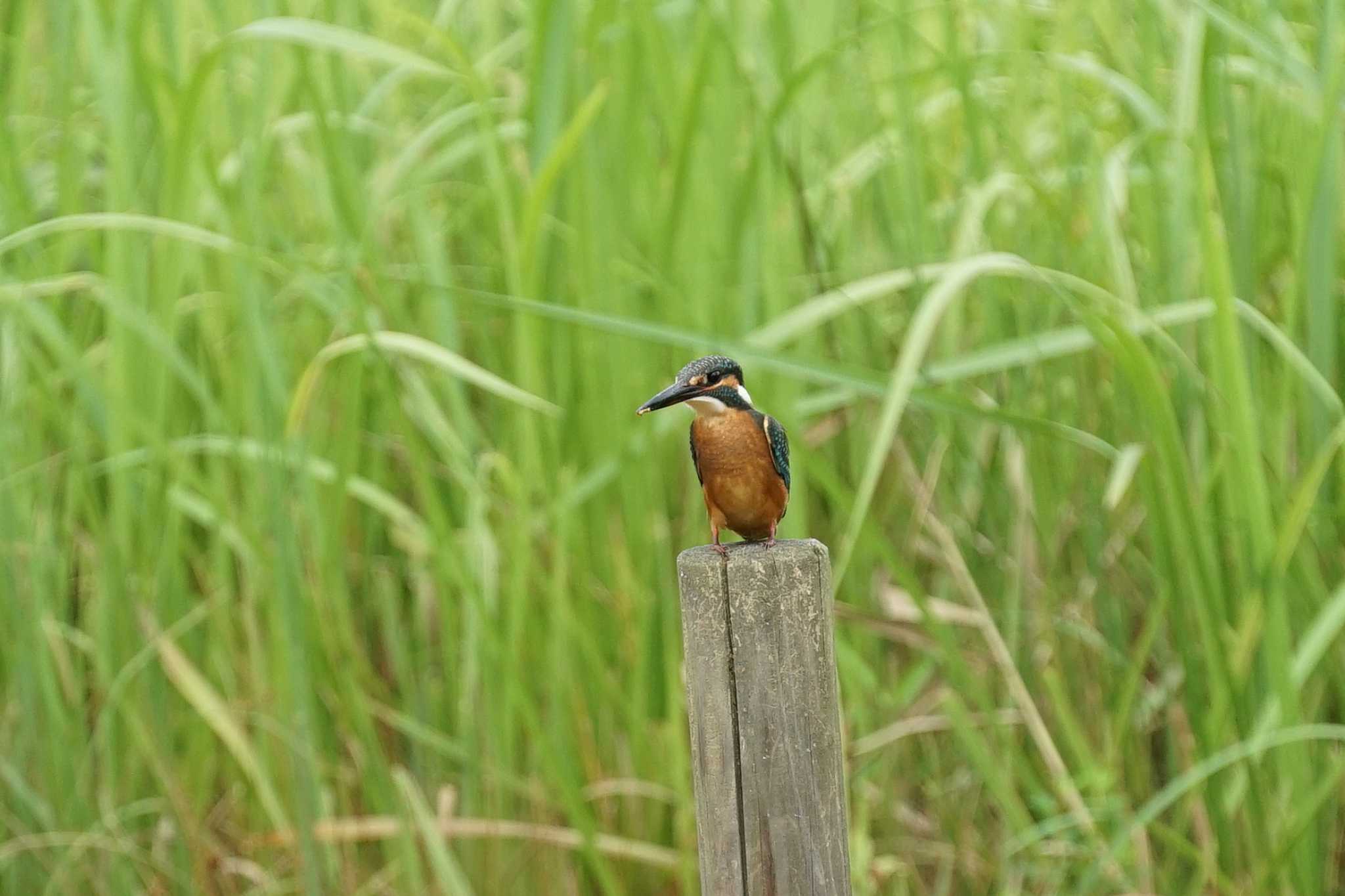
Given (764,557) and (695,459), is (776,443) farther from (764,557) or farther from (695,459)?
(764,557)

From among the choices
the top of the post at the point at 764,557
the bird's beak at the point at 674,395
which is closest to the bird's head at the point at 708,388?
the bird's beak at the point at 674,395

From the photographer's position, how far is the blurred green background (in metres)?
2.04

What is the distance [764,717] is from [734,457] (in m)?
0.28

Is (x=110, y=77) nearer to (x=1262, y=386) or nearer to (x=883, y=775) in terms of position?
(x=883, y=775)

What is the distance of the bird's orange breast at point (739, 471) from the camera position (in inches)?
60.5

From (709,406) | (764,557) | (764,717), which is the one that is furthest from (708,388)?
(764,717)

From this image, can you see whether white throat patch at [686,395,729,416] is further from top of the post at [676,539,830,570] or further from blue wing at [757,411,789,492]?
top of the post at [676,539,830,570]

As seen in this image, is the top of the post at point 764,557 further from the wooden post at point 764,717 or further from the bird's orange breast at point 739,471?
the bird's orange breast at point 739,471

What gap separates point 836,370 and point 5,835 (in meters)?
1.69

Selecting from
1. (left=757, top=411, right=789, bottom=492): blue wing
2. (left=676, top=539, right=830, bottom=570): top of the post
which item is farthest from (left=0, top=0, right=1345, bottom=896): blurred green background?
(left=676, top=539, right=830, bottom=570): top of the post

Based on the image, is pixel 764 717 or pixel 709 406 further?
pixel 709 406

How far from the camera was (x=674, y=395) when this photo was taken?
145 cm

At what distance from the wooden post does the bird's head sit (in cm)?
16

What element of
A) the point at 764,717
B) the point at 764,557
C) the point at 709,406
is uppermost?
the point at 709,406
